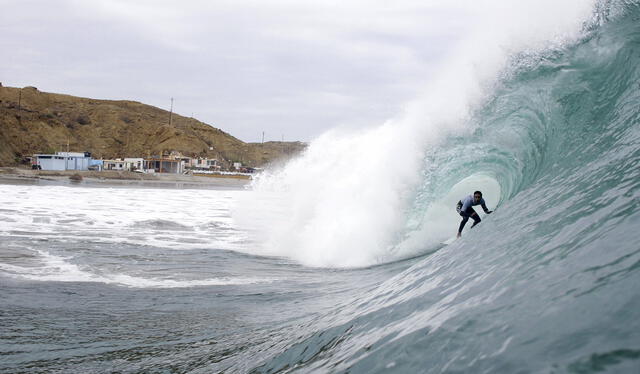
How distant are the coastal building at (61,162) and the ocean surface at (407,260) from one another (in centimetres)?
6409

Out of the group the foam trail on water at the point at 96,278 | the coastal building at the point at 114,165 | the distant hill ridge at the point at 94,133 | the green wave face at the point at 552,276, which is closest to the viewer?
the green wave face at the point at 552,276

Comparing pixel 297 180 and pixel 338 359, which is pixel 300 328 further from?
pixel 297 180

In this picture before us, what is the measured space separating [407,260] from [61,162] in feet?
250

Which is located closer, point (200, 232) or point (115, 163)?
point (200, 232)

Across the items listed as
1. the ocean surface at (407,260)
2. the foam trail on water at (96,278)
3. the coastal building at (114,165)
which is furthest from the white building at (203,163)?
the foam trail on water at (96,278)

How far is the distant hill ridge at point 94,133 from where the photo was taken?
3871 inches

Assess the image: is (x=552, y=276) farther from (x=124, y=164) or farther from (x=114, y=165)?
(x=114, y=165)

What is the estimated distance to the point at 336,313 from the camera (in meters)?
5.64

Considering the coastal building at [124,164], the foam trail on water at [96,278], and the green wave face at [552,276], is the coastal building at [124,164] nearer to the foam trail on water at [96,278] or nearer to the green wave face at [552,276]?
the foam trail on water at [96,278]

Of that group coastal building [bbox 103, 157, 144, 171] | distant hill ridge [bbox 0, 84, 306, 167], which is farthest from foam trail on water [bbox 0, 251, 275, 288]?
distant hill ridge [bbox 0, 84, 306, 167]

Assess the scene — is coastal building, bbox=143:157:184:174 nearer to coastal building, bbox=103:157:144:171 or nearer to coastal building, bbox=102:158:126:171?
coastal building, bbox=103:157:144:171

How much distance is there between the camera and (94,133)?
11938cm

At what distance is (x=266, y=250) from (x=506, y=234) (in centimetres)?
959

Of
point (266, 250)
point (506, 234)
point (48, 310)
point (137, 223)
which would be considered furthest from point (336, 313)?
point (137, 223)
